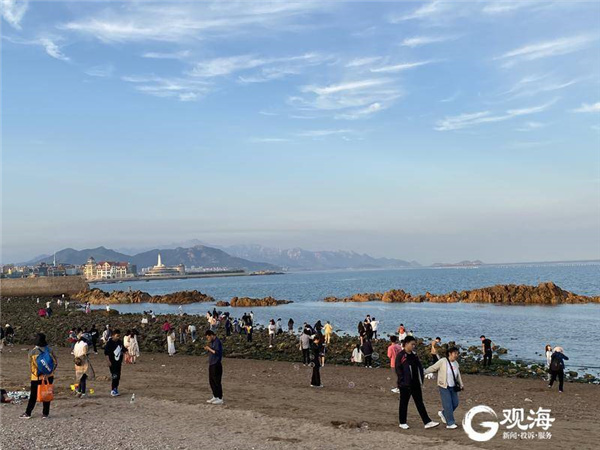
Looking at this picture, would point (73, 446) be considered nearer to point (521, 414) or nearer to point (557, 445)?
point (557, 445)

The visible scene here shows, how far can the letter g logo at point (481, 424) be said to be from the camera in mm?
11203

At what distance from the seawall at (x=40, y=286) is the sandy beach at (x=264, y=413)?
10183cm

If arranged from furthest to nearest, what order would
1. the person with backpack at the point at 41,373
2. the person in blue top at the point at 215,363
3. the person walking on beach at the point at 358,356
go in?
the person walking on beach at the point at 358,356 < the person in blue top at the point at 215,363 < the person with backpack at the point at 41,373

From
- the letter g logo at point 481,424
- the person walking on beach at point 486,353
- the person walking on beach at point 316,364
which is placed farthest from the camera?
the person walking on beach at point 486,353

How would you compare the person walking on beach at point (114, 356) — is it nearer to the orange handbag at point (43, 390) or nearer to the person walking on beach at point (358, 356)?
the orange handbag at point (43, 390)

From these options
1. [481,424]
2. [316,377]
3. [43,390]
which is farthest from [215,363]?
[481,424]

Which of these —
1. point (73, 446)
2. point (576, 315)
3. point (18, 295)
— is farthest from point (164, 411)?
point (18, 295)

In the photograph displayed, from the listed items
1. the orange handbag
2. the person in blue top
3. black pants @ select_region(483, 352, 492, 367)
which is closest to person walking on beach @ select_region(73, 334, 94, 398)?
the orange handbag

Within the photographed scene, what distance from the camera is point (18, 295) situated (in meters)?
111

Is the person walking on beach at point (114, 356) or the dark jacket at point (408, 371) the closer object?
the dark jacket at point (408, 371)

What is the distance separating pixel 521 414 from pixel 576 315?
48036 millimetres

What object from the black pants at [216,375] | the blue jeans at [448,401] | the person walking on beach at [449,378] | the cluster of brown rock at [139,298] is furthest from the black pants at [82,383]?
the cluster of brown rock at [139,298]

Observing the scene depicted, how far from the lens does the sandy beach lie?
35.8ft

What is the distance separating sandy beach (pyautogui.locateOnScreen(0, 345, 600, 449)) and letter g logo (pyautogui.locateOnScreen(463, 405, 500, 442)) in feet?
0.57
